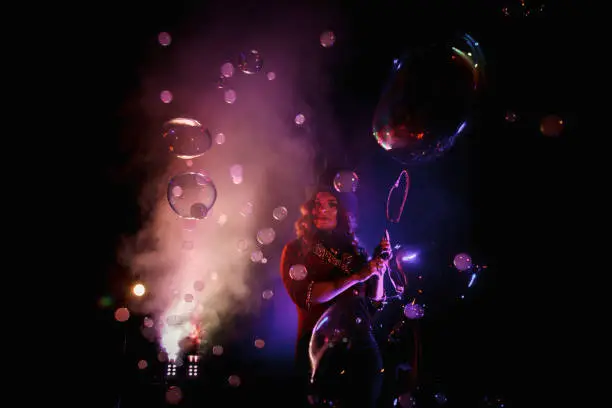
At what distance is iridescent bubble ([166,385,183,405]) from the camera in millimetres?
4195

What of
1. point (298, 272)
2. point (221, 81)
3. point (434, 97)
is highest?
point (221, 81)

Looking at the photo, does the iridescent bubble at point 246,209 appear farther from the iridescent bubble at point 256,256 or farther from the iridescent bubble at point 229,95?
the iridescent bubble at point 229,95

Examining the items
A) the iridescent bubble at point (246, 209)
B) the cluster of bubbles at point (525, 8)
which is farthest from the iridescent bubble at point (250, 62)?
the cluster of bubbles at point (525, 8)

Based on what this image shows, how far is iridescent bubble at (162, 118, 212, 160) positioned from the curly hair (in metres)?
1.18

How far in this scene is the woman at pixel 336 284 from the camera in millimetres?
2408

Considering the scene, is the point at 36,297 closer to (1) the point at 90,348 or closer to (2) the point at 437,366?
(1) the point at 90,348

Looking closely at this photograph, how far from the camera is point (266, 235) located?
459 cm

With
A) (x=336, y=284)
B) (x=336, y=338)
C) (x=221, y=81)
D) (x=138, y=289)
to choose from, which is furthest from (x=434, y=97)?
(x=138, y=289)

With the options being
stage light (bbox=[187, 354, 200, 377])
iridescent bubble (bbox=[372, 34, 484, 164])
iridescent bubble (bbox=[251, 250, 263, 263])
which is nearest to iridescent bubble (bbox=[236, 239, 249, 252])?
iridescent bubble (bbox=[251, 250, 263, 263])

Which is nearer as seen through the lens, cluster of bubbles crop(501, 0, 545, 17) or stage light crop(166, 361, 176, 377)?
cluster of bubbles crop(501, 0, 545, 17)

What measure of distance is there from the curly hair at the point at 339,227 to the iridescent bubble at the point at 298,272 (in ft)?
1.01

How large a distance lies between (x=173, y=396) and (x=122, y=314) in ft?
3.46

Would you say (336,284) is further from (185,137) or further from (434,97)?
(185,137)

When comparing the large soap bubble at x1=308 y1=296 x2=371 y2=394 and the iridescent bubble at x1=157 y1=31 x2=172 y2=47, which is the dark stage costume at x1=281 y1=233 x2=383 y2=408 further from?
the iridescent bubble at x1=157 y1=31 x2=172 y2=47
